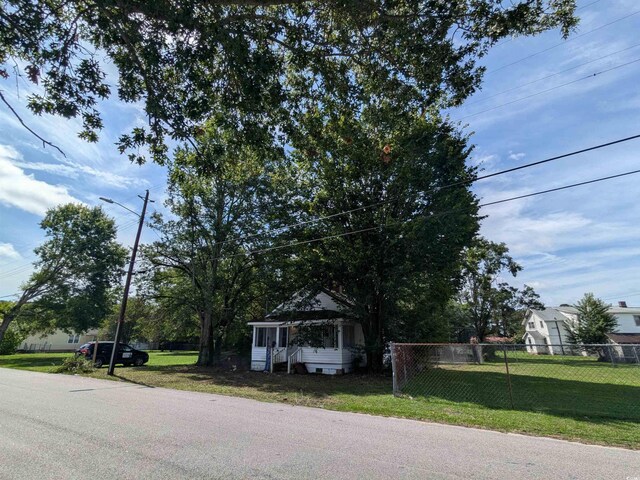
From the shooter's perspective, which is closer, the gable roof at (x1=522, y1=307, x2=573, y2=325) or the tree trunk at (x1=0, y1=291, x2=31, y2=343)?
the tree trunk at (x1=0, y1=291, x2=31, y2=343)

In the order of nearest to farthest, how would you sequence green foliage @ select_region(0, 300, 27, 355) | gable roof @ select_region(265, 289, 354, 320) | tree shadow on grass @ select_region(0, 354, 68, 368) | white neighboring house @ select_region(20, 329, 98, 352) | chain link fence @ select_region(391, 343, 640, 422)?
1. chain link fence @ select_region(391, 343, 640, 422)
2. gable roof @ select_region(265, 289, 354, 320)
3. tree shadow on grass @ select_region(0, 354, 68, 368)
4. green foliage @ select_region(0, 300, 27, 355)
5. white neighboring house @ select_region(20, 329, 98, 352)

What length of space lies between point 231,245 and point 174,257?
374 centimetres

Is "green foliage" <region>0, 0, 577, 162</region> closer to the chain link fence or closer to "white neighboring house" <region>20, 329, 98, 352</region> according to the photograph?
the chain link fence

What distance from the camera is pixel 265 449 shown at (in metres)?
5.02

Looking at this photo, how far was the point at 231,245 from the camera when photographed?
72.8ft

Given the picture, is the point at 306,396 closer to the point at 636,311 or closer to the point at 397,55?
the point at 397,55

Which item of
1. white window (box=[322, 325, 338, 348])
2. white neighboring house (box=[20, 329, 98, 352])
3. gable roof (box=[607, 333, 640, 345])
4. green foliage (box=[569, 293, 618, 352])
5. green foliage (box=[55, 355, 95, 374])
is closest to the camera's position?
green foliage (box=[55, 355, 95, 374])

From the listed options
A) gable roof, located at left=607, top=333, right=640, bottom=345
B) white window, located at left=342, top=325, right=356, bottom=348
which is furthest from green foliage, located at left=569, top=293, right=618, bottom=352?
white window, located at left=342, top=325, right=356, bottom=348

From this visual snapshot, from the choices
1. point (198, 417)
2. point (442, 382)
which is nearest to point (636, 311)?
point (442, 382)

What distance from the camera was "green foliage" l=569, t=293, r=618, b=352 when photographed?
107ft

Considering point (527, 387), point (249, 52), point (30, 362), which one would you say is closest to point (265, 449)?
point (249, 52)

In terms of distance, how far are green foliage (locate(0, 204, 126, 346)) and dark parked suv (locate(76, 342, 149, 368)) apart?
12332 millimetres

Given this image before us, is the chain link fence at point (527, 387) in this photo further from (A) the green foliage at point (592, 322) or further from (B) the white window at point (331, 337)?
(A) the green foliage at point (592, 322)

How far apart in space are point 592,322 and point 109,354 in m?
40.1
